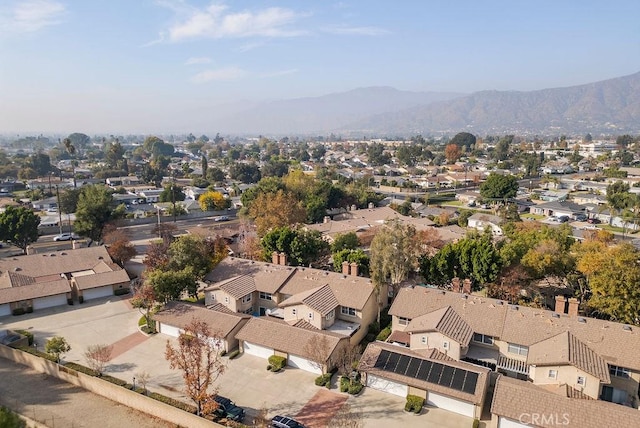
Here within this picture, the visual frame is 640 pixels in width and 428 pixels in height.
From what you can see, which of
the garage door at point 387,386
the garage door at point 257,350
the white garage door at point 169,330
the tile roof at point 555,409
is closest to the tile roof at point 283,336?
the garage door at point 257,350

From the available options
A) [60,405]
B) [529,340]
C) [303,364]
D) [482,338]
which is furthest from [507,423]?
[60,405]

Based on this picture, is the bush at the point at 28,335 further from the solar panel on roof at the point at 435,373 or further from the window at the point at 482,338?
the window at the point at 482,338

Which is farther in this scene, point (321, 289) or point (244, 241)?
point (244, 241)

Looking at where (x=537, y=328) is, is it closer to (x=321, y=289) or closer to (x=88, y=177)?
(x=321, y=289)

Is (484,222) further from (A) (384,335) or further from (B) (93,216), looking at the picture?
(B) (93,216)

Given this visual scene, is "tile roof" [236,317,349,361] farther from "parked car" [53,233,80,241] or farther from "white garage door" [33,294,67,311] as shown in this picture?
"parked car" [53,233,80,241]

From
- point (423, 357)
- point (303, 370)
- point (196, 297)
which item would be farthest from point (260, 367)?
point (196, 297)
